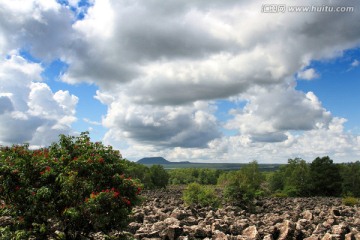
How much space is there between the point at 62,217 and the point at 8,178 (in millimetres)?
3645

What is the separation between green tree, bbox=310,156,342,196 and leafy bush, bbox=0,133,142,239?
114636mm

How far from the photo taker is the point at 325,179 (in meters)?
123

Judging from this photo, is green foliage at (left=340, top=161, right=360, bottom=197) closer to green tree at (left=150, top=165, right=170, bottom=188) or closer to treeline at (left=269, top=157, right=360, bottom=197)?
treeline at (left=269, top=157, right=360, bottom=197)

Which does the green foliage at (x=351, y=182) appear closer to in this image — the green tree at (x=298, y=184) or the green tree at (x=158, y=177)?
the green tree at (x=298, y=184)

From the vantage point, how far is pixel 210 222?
3650 centimetres

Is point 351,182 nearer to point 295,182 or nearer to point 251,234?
point 295,182

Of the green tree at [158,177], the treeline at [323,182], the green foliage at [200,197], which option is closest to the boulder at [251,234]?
the green foliage at [200,197]

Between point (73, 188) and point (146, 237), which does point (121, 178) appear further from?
point (146, 237)

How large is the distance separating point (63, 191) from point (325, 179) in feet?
393

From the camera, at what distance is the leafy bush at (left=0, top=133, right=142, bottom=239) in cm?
1905

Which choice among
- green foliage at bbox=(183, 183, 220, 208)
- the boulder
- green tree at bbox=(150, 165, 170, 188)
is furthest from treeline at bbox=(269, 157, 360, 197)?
the boulder

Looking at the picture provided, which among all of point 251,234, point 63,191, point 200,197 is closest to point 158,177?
point 200,197

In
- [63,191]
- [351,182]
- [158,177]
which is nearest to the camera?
[63,191]

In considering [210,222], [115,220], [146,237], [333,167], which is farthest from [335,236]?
[333,167]
